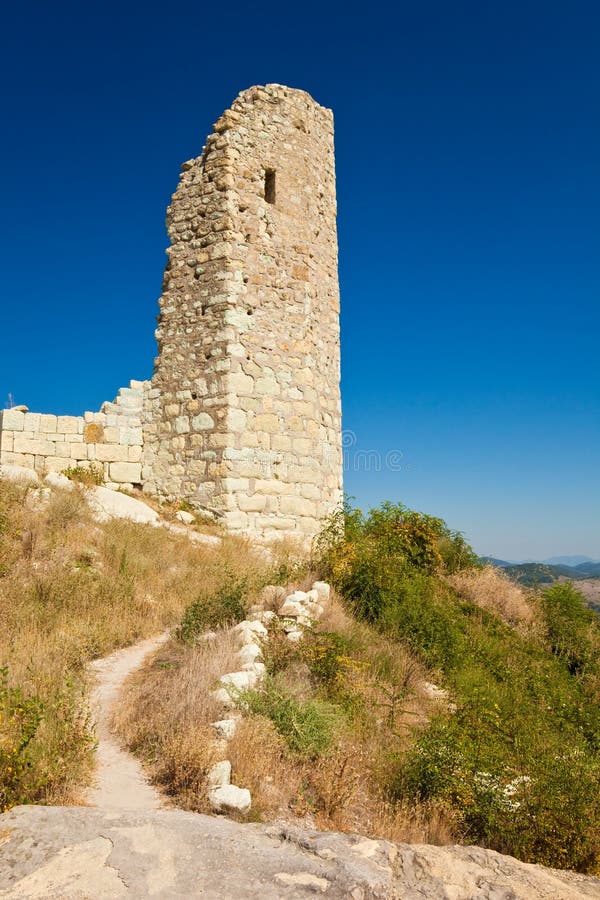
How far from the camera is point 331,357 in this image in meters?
14.0

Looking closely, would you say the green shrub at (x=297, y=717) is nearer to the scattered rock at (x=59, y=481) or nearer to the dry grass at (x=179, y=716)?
the dry grass at (x=179, y=716)

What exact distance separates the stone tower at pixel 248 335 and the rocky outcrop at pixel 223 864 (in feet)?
27.0

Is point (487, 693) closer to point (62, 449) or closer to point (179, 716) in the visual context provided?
point (179, 716)

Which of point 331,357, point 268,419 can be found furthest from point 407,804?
point 331,357

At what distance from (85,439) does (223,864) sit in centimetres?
1038

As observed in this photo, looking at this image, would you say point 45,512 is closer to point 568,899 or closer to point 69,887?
point 69,887

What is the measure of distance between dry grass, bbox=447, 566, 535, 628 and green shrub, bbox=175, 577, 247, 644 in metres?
5.73

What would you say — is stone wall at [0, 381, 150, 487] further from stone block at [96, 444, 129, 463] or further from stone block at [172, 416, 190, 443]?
stone block at [172, 416, 190, 443]

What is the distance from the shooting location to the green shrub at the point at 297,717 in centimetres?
471

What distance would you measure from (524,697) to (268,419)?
6.82 meters

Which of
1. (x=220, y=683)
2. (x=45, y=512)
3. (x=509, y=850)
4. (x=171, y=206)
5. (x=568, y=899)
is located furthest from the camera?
(x=171, y=206)

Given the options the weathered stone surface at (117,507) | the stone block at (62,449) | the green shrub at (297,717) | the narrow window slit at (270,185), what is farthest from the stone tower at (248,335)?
the green shrub at (297,717)

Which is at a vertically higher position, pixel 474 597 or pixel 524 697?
pixel 474 597

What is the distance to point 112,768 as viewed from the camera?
4.28 meters
